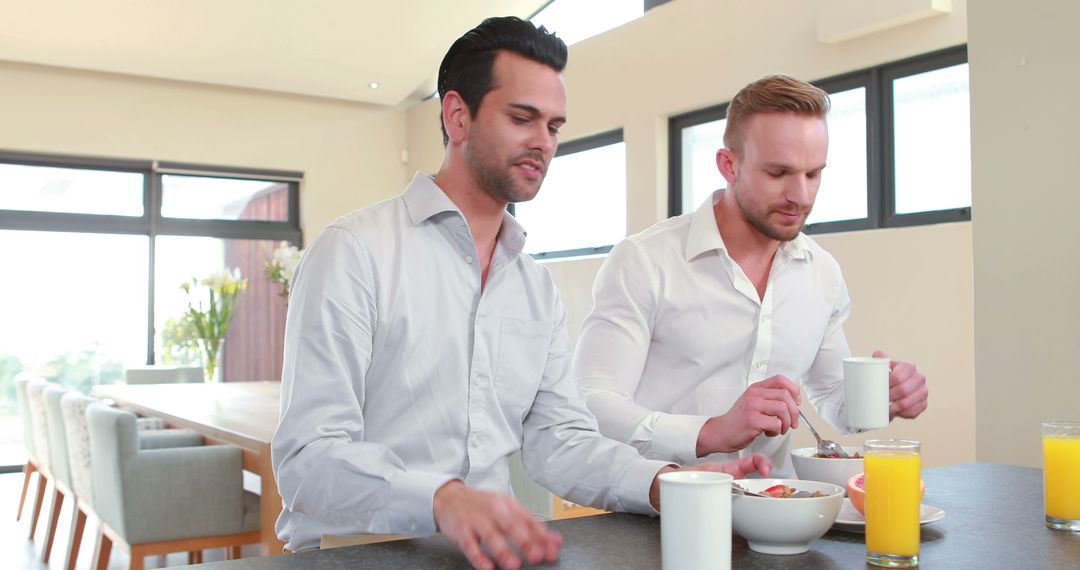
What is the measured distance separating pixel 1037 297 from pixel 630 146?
3.81 meters

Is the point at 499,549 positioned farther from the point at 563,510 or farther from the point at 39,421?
the point at 39,421

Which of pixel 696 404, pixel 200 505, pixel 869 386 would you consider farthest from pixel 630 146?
pixel 869 386

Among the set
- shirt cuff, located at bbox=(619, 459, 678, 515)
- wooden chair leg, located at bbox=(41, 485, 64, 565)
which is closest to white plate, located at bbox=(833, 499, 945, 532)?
shirt cuff, located at bbox=(619, 459, 678, 515)

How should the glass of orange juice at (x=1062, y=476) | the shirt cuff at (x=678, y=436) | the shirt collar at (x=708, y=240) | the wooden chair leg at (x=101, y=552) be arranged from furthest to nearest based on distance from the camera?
the wooden chair leg at (x=101, y=552)
the shirt collar at (x=708, y=240)
the shirt cuff at (x=678, y=436)
the glass of orange juice at (x=1062, y=476)

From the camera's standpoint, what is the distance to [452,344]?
1.45 m

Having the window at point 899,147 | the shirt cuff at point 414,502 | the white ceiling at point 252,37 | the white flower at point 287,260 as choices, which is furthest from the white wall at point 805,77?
the shirt cuff at point 414,502

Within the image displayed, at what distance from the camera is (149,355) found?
24.4 ft

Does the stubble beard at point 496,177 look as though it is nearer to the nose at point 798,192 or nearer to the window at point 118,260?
the nose at point 798,192

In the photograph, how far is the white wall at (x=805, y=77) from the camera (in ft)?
12.9

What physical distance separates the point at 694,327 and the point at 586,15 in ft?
16.3

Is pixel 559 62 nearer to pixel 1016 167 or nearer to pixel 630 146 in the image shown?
pixel 1016 167

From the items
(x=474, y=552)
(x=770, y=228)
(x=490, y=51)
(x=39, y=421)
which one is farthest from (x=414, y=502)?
(x=39, y=421)

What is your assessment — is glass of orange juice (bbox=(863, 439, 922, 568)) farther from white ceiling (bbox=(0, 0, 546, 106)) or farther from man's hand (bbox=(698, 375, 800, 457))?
white ceiling (bbox=(0, 0, 546, 106))

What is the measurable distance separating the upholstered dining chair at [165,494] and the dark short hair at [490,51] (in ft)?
6.41
